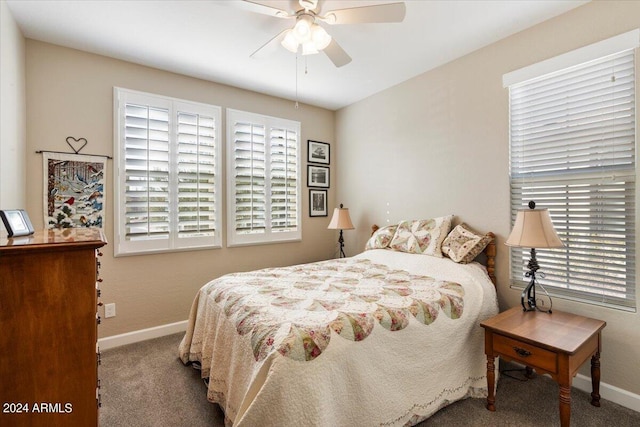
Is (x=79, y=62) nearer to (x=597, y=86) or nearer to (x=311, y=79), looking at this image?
(x=311, y=79)

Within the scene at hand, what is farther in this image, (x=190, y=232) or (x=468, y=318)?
(x=190, y=232)

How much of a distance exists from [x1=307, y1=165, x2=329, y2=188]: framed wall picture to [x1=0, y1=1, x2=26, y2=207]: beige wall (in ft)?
9.41

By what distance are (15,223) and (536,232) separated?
283cm

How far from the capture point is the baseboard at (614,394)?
196cm

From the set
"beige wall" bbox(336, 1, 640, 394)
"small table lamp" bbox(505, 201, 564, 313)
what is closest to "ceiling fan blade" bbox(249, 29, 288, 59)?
"beige wall" bbox(336, 1, 640, 394)

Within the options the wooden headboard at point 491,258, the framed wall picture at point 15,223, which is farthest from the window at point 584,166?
the framed wall picture at point 15,223

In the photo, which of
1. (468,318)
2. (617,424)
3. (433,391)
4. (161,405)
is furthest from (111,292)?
(617,424)

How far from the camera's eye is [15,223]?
1.31 metres

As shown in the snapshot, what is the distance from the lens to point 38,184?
8.55 ft

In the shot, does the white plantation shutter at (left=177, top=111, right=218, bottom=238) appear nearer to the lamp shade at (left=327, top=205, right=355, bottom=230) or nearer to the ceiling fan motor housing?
the lamp shade at (left=327, top=205, right=355, bottom=230)

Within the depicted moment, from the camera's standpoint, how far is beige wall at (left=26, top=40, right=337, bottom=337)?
2.61 meters

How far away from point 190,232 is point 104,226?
766 millimetres

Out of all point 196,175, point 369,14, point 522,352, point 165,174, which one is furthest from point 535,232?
point 165,174

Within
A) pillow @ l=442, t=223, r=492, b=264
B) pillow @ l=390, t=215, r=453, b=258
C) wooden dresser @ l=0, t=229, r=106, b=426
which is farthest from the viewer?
pillow @ l=390, t=215, r=453, b=258
